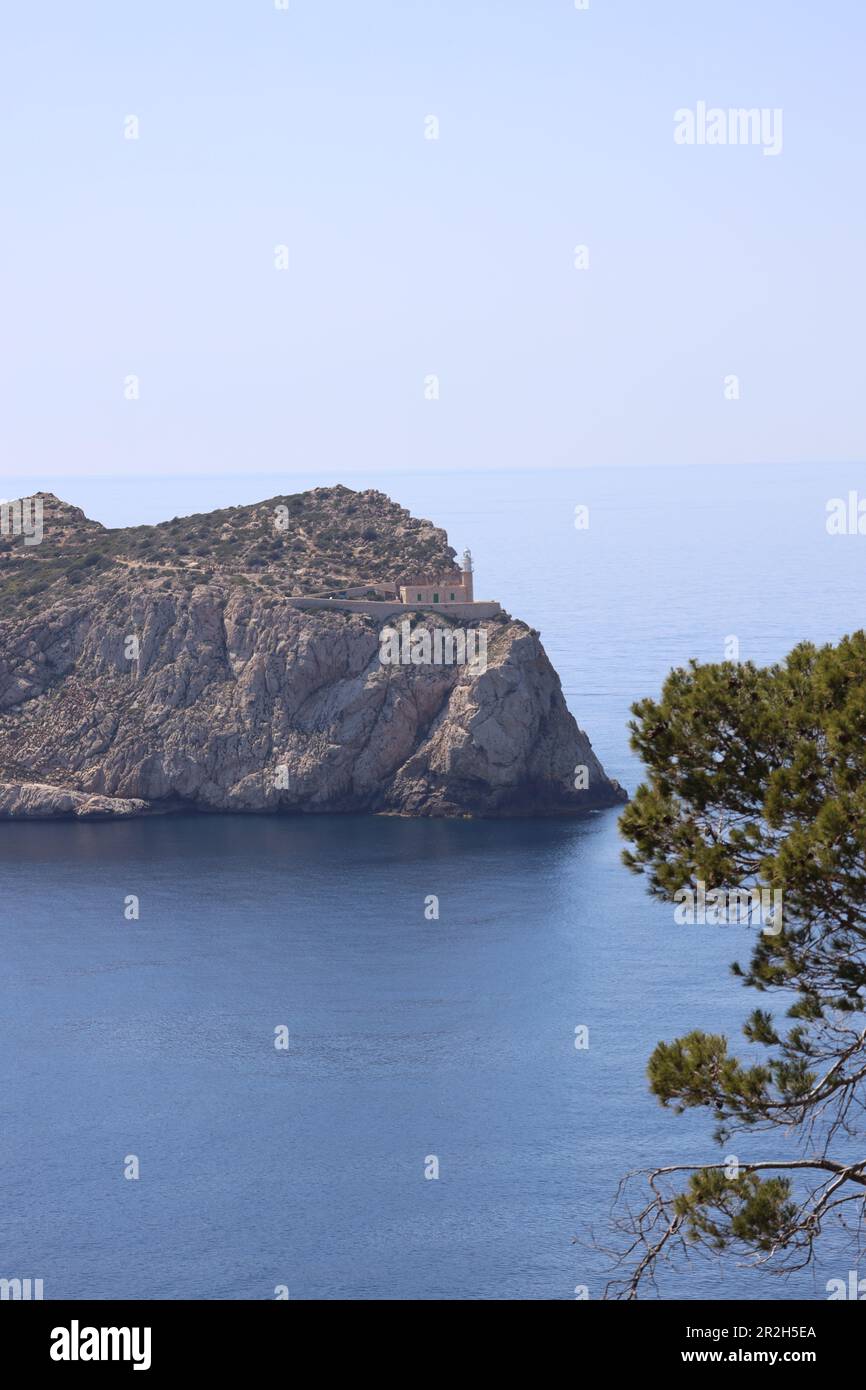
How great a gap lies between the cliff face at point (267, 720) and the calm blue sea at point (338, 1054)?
2.81 meters

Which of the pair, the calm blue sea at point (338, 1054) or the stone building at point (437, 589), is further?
the stone building at point (437, 589)

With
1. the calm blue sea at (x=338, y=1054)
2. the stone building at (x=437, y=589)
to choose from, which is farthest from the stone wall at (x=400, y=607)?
the calm blue sea at (x=338, y=1054)

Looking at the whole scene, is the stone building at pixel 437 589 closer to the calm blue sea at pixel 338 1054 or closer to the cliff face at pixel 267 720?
the cliff face at pixel 267 720

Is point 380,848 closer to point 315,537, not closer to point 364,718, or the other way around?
point 364,718

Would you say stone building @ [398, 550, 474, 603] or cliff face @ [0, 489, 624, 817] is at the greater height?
stone building @ [398, 550, 474, 603]

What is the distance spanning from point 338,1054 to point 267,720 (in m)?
44.1

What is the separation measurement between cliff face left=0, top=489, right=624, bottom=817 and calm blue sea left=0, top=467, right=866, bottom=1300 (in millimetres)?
2806

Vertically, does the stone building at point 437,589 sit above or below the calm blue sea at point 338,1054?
above

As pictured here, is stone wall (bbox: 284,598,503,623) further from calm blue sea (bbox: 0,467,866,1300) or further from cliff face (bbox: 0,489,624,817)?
calm blue sea (bbox: 0,467,866,1300)

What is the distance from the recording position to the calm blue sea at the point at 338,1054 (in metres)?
45.2

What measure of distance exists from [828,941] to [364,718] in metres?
81.9

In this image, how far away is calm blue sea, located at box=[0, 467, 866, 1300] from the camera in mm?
45156

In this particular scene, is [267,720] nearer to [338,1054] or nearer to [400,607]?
[400,607]

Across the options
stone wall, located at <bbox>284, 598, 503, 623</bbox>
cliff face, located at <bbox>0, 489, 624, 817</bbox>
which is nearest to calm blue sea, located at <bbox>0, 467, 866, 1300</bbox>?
cliff face, located at <bbox>0, 489, 624, 817</bbox>
